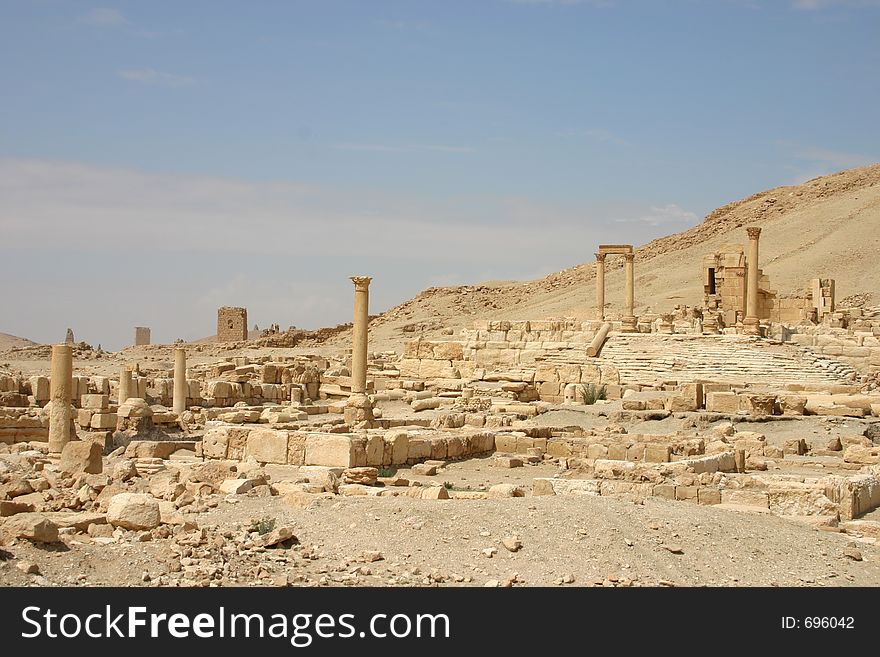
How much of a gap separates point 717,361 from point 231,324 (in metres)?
29.4

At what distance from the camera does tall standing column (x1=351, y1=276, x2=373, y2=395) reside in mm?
21422

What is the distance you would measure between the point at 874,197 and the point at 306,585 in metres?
68.3

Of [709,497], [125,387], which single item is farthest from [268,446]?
[125,387]

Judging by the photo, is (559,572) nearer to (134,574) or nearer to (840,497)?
(134,574)

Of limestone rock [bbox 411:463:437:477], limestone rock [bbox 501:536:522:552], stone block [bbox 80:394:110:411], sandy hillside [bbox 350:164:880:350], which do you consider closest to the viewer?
limestone rock [bbox 501:536:522:552]

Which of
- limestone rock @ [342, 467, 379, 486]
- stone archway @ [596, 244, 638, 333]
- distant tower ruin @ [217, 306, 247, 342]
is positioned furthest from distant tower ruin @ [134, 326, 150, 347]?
limestone rock @ [342, 467, 379, 486]

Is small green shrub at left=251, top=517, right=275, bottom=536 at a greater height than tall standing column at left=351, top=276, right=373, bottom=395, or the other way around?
tall standing column at left=351, top=276, right=373, bottom=395

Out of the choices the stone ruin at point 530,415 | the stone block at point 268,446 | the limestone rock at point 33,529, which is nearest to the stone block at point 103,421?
the stone ruin at point 530,415

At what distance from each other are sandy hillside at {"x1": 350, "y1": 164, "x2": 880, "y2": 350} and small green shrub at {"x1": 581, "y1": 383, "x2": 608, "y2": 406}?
19.3 meters

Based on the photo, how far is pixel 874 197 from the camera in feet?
228

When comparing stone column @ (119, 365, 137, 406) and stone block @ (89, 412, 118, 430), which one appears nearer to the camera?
stone block @ (89, 412, 118, 430)

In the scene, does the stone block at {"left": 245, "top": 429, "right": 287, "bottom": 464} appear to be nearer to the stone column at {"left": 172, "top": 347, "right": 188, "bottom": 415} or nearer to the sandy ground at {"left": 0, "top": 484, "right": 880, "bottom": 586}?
the sandy ground at {"left": 0, "top": 484, "right": 880, "bottom": 586}

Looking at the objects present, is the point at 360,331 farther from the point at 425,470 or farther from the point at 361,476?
the point at 361,476

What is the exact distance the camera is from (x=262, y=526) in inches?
365
